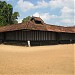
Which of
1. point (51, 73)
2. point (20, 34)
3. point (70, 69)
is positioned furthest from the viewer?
point (20, 34)

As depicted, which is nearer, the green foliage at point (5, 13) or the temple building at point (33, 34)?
the temple building at point (33, 34)

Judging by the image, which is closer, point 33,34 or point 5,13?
point 33,34

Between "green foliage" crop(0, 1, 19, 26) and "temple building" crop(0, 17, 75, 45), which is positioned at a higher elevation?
"green foliage" crop(0, 1, 19, 26)

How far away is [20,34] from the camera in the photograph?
92.4ft

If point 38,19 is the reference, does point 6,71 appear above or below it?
below

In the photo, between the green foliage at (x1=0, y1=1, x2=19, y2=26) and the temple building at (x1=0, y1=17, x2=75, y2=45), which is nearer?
the temple building at (x1=0, y1=17, x2=75, y2=45)

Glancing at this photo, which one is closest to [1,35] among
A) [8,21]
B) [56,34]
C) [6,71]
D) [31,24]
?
[31,24]

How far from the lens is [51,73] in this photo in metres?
8.55

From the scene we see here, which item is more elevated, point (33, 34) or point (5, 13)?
point (5, 13)

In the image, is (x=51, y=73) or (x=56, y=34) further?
(x=56, y=34)

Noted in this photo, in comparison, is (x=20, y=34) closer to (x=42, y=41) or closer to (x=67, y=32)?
(x=42, y=41)

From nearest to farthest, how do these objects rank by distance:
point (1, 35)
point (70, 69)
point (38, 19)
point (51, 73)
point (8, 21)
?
point (51, 73), point (70, 69), point (38, 19), point (1, 35), point (8, 21)

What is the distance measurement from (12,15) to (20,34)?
2406cm

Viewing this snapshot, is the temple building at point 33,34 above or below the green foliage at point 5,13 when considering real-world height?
below
